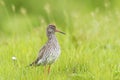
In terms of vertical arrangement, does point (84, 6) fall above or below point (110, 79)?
above

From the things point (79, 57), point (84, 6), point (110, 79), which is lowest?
point (110, 79)

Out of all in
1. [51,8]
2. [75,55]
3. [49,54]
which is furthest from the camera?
[51,8]

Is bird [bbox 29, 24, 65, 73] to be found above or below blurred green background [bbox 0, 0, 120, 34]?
below

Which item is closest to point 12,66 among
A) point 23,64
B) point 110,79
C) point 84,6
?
point 23,64

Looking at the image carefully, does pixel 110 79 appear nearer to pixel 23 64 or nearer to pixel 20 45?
pixel 23 64

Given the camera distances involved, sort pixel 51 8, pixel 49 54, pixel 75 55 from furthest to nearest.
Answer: pixel 51 8, pixel 75 55, pixel 49 54

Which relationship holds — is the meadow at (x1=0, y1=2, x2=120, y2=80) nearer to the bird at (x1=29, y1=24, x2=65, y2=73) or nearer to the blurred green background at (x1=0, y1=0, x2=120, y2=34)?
the bird at (x1=29, y1=24, x2=65, y2=73)

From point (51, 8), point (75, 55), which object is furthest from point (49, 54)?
point (51, 8)

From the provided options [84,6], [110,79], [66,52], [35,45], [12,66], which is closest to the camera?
[110,79]

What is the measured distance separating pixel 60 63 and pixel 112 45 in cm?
169

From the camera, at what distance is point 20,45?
8.21 meters

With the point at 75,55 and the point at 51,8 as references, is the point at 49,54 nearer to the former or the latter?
the point at 75,55

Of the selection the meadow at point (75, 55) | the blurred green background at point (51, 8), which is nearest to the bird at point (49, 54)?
the meadow at point (75, 55)

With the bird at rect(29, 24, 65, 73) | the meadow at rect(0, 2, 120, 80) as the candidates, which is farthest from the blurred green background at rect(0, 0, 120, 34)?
the bird at rect(29, 24, 65, 73)
